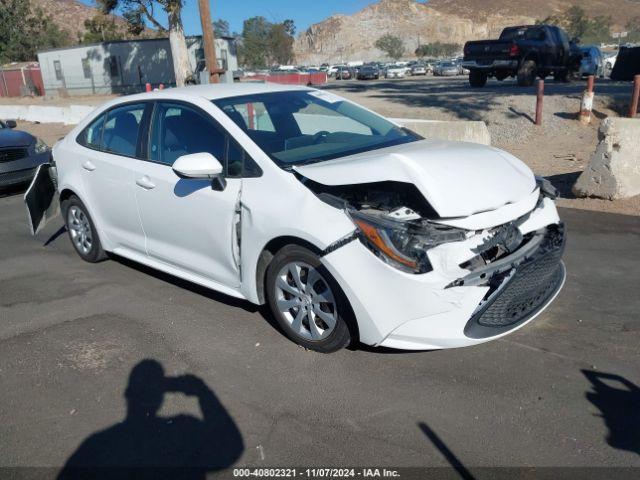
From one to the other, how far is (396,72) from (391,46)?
5689cm

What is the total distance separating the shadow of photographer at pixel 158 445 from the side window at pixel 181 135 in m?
1.79

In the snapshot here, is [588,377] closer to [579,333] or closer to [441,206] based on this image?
[579,333]

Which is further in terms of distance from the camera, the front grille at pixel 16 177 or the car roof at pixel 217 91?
the front grille at pixel 16 177

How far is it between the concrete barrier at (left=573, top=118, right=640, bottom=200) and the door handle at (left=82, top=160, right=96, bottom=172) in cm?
582

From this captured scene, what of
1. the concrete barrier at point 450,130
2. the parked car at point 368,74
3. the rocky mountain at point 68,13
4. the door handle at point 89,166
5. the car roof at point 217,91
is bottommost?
the parked car at point 368,74

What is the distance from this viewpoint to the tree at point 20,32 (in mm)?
68312

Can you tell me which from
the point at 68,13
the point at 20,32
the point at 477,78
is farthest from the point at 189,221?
the point at 68,13

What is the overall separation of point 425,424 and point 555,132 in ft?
34.5

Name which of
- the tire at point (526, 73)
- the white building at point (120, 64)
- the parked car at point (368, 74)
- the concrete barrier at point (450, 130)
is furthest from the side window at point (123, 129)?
the parked car at point (368, 74)

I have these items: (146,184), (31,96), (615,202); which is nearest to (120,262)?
(146,184)

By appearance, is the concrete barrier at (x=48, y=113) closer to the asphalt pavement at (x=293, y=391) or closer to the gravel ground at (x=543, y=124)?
the gravel ground at (x=543, y=124)

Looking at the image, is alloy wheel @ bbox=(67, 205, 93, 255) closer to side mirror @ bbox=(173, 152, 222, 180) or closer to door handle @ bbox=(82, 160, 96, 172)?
door handle @ bbox=(82, 160, 96, 172)

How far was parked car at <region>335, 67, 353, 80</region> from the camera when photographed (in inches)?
2050

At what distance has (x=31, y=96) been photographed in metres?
47.9
